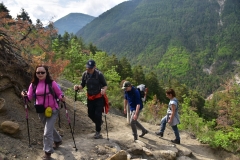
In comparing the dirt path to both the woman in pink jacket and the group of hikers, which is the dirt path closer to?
the group of hikers

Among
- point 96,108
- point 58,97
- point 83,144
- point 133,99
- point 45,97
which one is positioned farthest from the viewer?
point 133,99

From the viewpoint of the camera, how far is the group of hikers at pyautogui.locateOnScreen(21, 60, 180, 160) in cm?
466

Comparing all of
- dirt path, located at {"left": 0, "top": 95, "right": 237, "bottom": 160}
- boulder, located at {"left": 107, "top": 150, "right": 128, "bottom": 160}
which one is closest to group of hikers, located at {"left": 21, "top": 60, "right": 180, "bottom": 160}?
dirt path, located at {"left": 0, "top": 95, "right": 237, "bottom": 160}

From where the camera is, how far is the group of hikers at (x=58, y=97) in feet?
15.3

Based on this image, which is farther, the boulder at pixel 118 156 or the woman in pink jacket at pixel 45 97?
the boulder at pixel 118 156

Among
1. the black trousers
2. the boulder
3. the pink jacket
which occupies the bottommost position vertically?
the boulder

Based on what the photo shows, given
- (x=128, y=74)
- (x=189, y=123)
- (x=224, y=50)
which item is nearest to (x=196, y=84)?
(x=224, y=50)

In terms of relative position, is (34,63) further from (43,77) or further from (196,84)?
(196,84)

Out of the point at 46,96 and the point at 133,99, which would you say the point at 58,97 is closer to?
the point at 46,96

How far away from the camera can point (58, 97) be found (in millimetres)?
4855

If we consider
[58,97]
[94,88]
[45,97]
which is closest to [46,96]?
[45,97]

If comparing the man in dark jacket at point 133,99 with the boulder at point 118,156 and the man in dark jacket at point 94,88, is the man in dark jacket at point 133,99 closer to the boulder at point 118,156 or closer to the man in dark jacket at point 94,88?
the man in dark jacket at point 94,88

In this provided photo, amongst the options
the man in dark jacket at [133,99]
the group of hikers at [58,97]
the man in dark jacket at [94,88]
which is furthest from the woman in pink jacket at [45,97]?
the man in dark jacket at [133,99]

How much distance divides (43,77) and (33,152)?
1.71m
